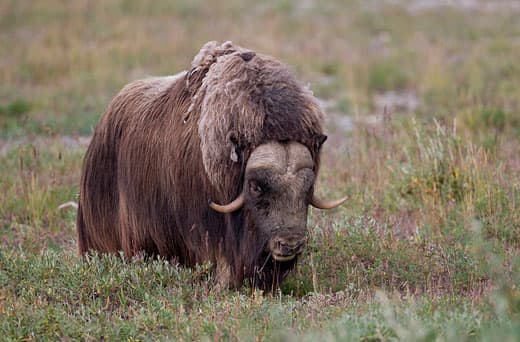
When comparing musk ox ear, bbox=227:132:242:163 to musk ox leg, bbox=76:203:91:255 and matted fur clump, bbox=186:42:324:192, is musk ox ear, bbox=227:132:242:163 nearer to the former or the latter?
matted fur clump, bbox=186:42:324:192

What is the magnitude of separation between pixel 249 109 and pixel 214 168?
1.14 ft

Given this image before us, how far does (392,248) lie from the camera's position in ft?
17.0

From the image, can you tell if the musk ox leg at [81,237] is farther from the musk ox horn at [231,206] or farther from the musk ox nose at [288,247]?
the musk ox nose at [288,247]

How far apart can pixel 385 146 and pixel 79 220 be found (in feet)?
11.2

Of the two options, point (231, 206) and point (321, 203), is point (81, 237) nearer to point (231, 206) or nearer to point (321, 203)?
point (231, 206)

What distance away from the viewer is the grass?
12.5 ft

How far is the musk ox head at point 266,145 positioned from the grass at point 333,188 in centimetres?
38

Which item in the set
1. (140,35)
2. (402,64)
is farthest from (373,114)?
(140,35)

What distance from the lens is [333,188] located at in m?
6.79

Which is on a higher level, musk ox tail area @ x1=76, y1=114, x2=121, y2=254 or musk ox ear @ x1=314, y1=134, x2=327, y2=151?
musk ox ear @ x1=314, y1=134, x2=327, y2=151

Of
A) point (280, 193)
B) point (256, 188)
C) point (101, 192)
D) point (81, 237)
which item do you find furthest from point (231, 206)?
point (81, 237)

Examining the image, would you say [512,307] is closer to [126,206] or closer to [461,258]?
[461,258]

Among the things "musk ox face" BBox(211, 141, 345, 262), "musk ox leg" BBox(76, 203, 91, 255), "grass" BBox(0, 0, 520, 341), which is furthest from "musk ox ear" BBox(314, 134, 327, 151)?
"musk ox leg" BBox(76, 203, 91, 255)

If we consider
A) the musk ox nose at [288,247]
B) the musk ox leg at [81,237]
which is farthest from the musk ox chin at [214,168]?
the musk ox leg at [81,237]
